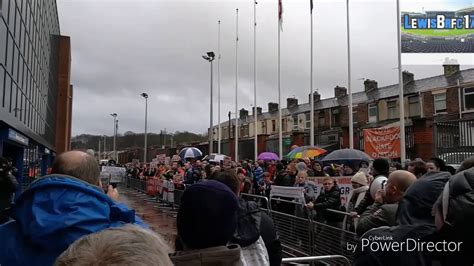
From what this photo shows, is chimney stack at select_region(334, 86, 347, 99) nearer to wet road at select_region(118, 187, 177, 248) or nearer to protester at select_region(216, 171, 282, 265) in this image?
wet road at select_region(118, 187, 177, 248)

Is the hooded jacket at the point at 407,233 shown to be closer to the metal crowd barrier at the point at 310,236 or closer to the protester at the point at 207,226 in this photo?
the protester at the point at 207,226

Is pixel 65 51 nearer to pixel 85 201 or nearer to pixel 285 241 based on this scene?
pixel 285 241

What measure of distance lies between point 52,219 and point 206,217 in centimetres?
74

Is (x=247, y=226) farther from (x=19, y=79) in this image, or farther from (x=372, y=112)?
(x=372, y=112)

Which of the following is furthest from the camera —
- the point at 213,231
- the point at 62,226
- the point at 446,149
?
the point at 446,149

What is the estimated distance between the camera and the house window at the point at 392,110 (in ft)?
114

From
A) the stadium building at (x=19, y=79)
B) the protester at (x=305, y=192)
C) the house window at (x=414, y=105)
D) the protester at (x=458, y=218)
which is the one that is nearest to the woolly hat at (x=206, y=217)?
the protester at (x=458, y=218)

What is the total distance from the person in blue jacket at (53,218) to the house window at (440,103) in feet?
110

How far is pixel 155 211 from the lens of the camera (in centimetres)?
1777

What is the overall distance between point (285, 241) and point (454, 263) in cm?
656

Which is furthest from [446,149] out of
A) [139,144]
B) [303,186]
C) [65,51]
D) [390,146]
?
[139,144]

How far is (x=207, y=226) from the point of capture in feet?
6.72

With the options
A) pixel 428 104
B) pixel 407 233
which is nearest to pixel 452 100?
pixel 428 104

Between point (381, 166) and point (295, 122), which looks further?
point (295, 122)
